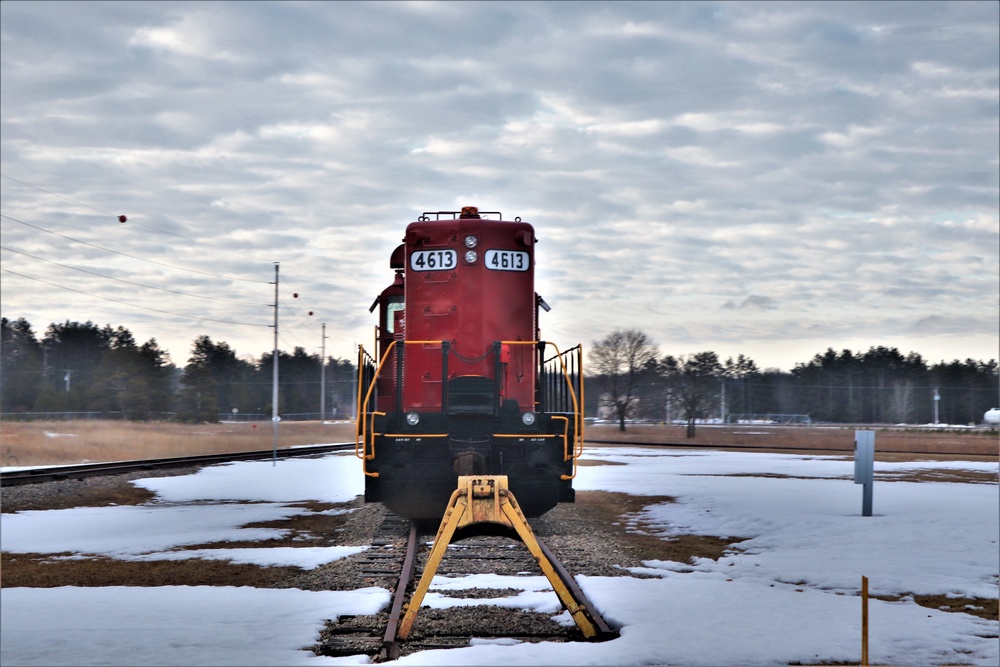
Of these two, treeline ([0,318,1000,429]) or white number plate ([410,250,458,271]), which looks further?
treeline ([0,318,1000,429])

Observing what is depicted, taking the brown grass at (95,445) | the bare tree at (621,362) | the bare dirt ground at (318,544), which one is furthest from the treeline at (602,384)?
the bare dirt ground at (318,544)

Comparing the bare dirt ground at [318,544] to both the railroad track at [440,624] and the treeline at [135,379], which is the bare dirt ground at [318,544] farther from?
the treeline at [135,379]

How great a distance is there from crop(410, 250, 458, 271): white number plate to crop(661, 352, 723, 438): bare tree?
57414mm

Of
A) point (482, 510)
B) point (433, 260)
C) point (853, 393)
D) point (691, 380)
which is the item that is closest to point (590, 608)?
point (482, 510)

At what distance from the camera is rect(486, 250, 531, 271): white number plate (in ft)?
53.4

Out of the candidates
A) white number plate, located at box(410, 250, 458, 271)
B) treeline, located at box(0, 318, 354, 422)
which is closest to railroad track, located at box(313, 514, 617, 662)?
white number plate, located at box(410, 250, 458, 271)

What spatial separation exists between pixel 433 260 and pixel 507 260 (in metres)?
1.30

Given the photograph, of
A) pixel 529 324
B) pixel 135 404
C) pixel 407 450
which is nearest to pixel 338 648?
pixel 407 450

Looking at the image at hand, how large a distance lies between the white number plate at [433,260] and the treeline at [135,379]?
7253 centimetres

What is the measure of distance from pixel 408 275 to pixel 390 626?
8808 millimetres

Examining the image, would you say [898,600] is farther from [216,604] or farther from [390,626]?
[216,604]

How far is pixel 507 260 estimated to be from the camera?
16391mm

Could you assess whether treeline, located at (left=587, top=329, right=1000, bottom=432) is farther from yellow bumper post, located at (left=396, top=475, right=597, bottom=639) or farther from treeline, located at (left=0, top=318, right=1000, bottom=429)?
yellow bumper post, located at (left=396, top=475, right=597, bottom=639)

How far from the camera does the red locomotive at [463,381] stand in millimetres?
14344
